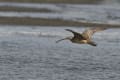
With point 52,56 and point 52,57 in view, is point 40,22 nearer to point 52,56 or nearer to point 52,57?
point 52,56

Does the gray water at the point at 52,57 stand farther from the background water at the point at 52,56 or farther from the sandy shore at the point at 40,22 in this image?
the sandy shore at the point at 40,22

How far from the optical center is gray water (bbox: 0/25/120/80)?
1728cm

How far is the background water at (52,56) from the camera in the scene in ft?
56.9

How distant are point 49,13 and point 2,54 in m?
18.4

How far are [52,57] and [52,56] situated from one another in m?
0.27

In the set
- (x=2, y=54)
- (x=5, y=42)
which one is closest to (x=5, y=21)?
(x=5, y=42)

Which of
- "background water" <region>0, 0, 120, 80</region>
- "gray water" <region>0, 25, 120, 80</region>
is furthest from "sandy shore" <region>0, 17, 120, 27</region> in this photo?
"gray water" <region>0, 25, 120, 80</region>

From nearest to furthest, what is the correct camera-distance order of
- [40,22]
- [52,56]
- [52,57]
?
1. [52,57]
2. [52,56]
3. [40,22]

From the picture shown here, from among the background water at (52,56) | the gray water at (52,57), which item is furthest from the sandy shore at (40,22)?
the gray water at (52,57)

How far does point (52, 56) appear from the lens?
21188 mm

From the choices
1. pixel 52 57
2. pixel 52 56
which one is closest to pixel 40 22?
pixel 52 56

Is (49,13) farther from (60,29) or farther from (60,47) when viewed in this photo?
(60,47)

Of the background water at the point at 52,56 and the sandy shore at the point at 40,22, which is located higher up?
the background water at the point at 52,56

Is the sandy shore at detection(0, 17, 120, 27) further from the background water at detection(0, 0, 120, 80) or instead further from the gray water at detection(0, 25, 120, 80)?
the gray water at detection(0, 25, 120, 80)
